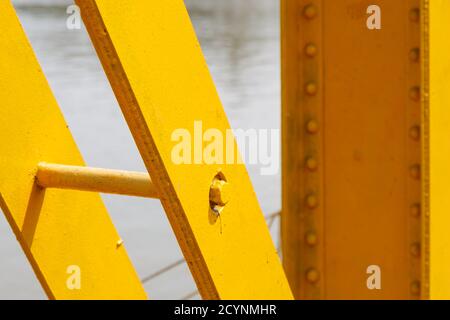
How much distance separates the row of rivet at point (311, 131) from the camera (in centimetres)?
154

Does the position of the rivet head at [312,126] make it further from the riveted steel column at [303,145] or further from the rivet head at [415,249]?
the rivet head at [415,249]

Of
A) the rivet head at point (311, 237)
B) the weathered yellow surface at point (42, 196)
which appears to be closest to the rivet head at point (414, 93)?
the rivet head at point (311, 237)

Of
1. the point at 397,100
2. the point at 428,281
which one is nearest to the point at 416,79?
the point at 397,100

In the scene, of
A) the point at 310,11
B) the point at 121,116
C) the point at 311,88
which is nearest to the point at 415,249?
the point at 311,88

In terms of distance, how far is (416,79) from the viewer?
1482 mm

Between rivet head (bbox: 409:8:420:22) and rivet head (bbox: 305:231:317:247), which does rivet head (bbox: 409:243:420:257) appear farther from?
rivet head (bbox: 409:8:420:22)

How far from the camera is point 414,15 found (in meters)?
1.47

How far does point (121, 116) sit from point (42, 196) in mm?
14256

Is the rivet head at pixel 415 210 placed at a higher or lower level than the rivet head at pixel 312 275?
higher

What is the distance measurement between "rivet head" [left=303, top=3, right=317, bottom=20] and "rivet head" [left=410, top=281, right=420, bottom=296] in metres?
0.44

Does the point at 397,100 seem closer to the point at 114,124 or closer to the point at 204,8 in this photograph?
the point at 114,124

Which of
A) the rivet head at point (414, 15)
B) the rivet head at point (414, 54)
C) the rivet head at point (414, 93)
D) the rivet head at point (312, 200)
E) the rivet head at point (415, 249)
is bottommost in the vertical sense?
the rivet head at point (415, 249)

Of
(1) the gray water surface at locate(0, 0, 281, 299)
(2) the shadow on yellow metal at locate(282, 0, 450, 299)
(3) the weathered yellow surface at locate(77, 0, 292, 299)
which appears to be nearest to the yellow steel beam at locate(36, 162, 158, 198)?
(3) the weathered yellow surface at locate(77, 0, 292, 299)
